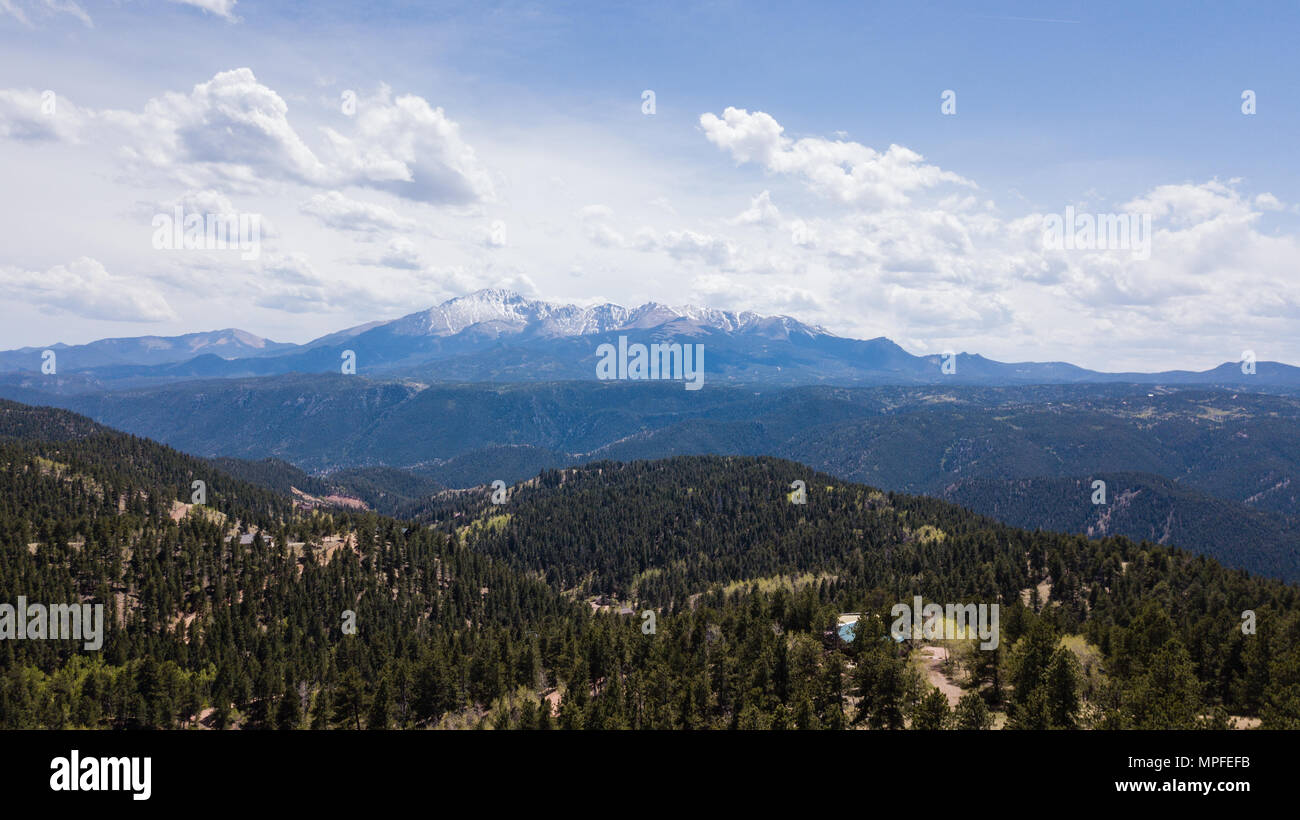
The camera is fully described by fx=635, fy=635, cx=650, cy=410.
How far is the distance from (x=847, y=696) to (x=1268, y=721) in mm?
47776

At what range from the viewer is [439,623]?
18312cm

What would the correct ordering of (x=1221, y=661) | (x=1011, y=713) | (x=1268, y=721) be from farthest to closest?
(x=1221, y=661) < (x=1011, y=713) < (x=1268, y=721)

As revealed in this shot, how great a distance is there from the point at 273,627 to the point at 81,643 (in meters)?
38.1

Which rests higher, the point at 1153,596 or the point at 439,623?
the point at 1153,596
